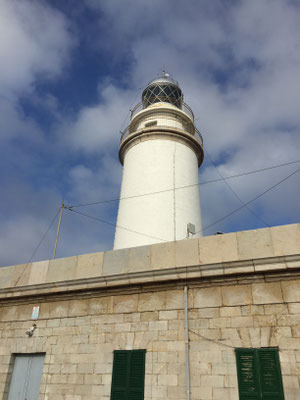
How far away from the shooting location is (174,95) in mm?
18875

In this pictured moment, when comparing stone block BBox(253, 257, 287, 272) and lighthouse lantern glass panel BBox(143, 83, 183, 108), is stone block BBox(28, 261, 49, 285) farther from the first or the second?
lighthouse lantern glass panel BBox(143, 83, 183, 108)

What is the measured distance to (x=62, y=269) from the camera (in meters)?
9.05

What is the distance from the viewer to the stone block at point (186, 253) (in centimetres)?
754

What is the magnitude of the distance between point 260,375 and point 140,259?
3509mm

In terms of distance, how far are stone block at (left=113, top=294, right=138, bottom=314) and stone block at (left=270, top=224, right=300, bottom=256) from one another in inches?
134

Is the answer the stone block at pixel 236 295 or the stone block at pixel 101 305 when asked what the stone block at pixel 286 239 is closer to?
the stone block at pixel 236 295

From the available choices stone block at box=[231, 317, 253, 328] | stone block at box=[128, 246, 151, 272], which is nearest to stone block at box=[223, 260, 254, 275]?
stone block at box=[231, 317, 253, 328]

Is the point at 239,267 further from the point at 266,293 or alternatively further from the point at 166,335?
the point at 166,335

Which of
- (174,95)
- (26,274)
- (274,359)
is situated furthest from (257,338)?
(174,95)

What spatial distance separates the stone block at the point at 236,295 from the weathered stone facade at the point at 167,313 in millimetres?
20

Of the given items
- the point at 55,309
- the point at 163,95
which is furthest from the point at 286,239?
the point at 163,95

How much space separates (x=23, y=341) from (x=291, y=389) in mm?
6523

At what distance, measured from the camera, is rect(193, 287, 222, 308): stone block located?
709 cm

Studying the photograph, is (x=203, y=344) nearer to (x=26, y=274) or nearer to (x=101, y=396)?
(x=101, y=396)
